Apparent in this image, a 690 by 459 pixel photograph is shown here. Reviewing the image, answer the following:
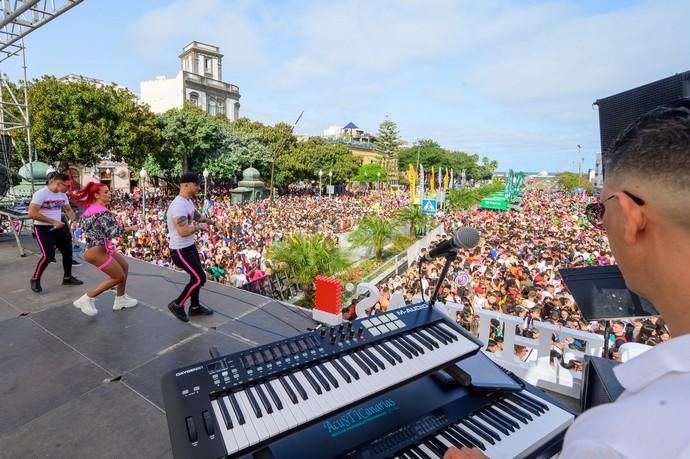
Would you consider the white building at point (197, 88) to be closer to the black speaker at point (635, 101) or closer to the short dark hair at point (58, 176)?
the short dark hair at point (58, 176)

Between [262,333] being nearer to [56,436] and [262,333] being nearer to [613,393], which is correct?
[56,436]

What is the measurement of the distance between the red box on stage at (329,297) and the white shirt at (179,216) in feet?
5.33

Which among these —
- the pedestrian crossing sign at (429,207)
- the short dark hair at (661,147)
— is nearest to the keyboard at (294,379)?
the short dark hair at (661,147)

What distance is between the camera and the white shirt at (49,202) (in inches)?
185

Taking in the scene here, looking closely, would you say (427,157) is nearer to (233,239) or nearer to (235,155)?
(235,155)

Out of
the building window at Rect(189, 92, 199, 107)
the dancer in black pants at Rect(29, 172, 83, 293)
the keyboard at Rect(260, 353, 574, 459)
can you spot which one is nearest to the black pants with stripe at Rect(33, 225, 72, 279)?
the dancer in black pants at Rect(29, 172, 83, 293)

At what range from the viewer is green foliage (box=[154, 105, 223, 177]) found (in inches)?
1161

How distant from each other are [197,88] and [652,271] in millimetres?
60908

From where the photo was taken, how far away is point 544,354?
3459 mm

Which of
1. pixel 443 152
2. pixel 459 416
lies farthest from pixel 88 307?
pixel 443 152


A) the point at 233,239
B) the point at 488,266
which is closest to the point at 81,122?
the point at 233,239

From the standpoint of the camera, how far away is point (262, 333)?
3.70m

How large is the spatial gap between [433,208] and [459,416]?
22.8 meters

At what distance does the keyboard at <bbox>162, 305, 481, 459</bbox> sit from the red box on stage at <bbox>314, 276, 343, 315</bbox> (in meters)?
2.23
